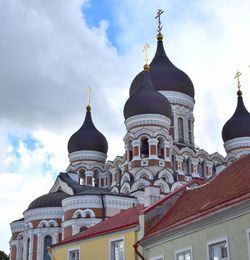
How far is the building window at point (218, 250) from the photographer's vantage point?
543 inches

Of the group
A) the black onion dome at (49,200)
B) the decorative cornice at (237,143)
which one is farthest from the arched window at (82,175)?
the decorative cornice at (237,143)

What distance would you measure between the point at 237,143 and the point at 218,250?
34749 mm

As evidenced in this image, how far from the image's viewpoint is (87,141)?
156ft

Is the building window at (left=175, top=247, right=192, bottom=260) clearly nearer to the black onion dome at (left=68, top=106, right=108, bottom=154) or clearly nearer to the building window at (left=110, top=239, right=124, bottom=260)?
the building window at (left=110, top=239, right=124, bottom=260)

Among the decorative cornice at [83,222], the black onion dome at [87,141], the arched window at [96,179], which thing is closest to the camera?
the decorative cornice at [83,222]

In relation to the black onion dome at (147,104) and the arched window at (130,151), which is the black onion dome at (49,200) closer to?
the arched window at (130,151)

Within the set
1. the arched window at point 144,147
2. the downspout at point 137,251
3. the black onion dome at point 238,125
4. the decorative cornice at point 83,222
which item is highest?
the black onion dome at point 238,125

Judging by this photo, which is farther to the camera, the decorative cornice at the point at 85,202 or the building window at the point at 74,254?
the decorative cornice at the point at 85,202

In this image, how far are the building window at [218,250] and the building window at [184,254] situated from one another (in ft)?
3.01

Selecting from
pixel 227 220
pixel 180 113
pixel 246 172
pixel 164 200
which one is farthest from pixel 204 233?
pixel 180 113

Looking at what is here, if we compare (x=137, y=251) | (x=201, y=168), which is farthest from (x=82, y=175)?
(x=137, y=251)

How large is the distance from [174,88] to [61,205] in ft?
47.5

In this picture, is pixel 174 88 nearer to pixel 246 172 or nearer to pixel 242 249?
pixel 246 172

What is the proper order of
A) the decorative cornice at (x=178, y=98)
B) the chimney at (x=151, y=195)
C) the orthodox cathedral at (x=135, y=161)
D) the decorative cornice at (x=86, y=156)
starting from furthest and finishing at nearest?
the decorative cornice at (x=86, y=156) < the decorative cornice at (x=178, y=98) < the orthodox cathedral at (x=135, y=161) < the chimney at (x=151, y=195)
